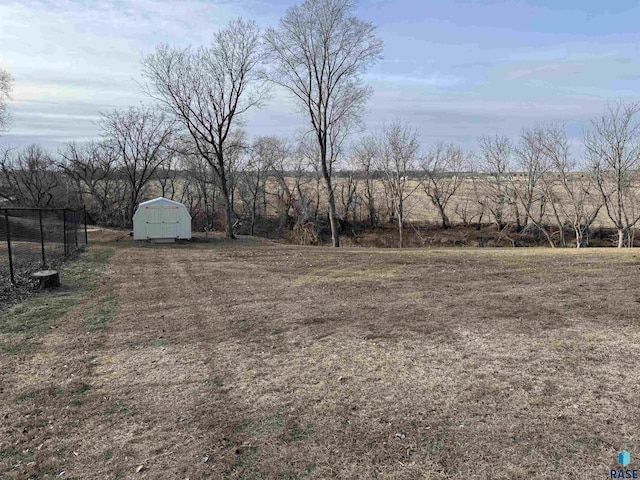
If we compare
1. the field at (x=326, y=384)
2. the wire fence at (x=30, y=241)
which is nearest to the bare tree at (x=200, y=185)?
the wire fence at (x=30, y=241)

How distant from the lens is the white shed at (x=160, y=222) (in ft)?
72.7

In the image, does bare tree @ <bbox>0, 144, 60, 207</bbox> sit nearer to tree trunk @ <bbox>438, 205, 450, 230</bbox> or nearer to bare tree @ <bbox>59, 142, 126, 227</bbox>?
bare tree @ <bbox>59, 142, 126, 227</bbox>

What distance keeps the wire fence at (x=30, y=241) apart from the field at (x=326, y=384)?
2352 millimetres

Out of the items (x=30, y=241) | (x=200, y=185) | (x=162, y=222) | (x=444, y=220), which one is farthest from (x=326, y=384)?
(x=200, y=185)

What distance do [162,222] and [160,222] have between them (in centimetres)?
10

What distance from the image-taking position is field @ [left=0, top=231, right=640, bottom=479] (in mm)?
2781

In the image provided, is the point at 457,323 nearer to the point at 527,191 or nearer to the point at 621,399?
the point at 621,399

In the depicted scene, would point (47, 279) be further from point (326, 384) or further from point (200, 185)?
point (200, 185)

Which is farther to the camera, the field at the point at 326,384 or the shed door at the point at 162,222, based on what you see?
the shed door at the point at 162,222

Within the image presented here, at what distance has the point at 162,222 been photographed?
2248 centimetres

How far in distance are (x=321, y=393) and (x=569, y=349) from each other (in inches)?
107

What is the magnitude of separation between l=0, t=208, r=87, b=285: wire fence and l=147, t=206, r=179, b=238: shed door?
4.99 m

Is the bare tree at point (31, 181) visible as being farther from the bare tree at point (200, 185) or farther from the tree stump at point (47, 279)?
the tree stump at point (47, 279)

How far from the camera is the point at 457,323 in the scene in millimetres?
5574
